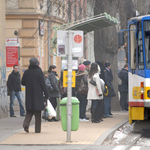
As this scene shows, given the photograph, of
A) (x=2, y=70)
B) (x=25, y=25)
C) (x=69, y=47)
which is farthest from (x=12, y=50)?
(x=69, y=47)

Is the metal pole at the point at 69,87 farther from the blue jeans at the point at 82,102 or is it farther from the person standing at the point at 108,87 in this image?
the person standing at the point at 108,87

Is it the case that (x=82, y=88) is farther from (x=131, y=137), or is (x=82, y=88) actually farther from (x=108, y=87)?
(x=131, y=137)

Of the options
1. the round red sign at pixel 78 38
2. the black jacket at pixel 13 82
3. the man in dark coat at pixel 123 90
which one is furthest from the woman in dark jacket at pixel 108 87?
the round red sign at pixel 78 38

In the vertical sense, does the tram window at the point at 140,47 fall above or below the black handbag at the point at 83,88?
above

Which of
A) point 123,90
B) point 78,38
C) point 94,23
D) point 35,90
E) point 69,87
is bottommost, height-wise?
point 123,90

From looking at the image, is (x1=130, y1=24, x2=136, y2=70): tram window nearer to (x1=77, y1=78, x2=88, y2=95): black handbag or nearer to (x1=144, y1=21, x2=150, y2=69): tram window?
(x1=144, y1=21, x2=150, y2=69): tram window

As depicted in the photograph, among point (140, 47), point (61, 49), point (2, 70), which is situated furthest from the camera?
point (2, 70)

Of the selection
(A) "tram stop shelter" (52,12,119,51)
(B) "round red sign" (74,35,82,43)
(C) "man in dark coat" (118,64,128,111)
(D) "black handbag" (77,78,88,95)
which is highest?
(A) "tram stop shelter" (52,12,119,51)

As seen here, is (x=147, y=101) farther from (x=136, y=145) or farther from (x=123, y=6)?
(x=123, y=6)

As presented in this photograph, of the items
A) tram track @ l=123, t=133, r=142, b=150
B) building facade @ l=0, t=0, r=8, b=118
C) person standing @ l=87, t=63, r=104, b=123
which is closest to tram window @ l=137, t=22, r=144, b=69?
tram track @ l=123, t=133, r=142, b=150

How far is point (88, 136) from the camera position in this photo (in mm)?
10383

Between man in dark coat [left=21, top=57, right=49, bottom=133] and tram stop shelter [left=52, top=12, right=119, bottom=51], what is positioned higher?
tram stop shelter [left=52, top=12, right=119, bottom=51]

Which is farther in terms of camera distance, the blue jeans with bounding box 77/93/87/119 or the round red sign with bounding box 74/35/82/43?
the blue jeans with bounding box 77/93/87/119

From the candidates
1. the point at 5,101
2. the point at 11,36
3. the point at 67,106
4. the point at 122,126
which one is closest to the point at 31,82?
the point at 67,106
